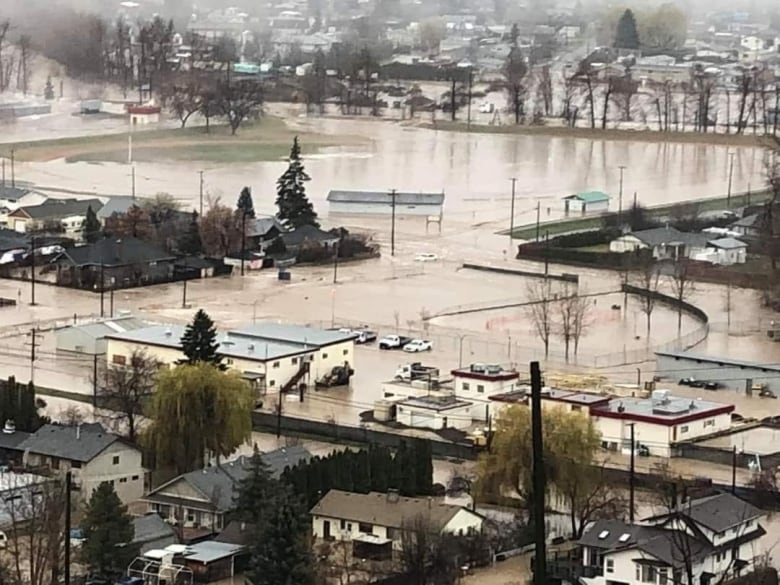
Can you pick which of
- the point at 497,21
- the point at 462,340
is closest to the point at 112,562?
the point at 462,340

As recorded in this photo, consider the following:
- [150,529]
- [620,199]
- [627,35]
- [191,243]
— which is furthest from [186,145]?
[627,35]

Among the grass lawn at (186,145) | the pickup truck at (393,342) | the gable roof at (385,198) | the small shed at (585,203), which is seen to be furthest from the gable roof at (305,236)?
the grass lawn at (186,145)

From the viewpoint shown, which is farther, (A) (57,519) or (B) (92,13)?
(B) (92,13)

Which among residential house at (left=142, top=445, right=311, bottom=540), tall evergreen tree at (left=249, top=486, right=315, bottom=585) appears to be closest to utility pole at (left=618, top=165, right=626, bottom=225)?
residential house at (left=142, top=445, right=311, bottom=540)

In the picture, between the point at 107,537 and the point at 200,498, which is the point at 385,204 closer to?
the point at 200,498

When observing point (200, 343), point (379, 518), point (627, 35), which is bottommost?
point (379, 518)

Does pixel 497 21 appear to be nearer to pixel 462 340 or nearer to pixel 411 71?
pixel 411 71
